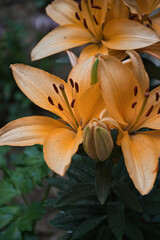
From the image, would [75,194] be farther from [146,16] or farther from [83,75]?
[146,16]

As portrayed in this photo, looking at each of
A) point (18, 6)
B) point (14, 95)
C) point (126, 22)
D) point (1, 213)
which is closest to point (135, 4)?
point (126, 22)

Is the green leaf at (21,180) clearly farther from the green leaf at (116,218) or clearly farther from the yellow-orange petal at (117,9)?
the yellow-orange petal at (117,9)

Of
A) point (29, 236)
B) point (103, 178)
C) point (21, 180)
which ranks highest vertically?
point (103, 178)

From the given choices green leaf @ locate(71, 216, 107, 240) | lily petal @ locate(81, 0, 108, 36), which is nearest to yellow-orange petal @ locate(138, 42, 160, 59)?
lily petal @ locate(81, 0, 108, 36)

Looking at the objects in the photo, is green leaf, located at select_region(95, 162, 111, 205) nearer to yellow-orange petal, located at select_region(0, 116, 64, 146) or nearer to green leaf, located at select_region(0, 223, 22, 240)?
yellow-orange petal, located at select_region(0, 116, 64, 146)

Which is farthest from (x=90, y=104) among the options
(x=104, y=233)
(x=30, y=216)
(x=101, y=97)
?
(x=30, y=216)

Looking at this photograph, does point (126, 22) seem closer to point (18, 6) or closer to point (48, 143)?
point (48, 143)

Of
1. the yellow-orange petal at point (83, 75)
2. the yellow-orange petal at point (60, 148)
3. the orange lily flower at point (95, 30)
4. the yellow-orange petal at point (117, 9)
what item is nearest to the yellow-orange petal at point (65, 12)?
the orange lily flower at point (95, 30)
